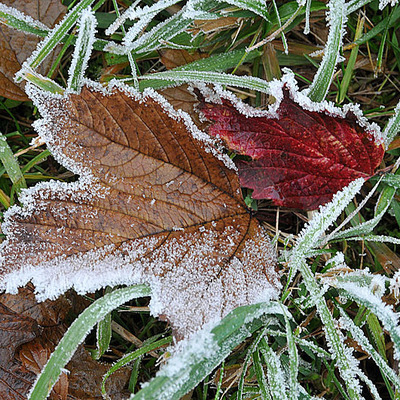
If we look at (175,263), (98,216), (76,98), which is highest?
(76,98)

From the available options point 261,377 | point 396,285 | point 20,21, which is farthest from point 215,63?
point 261,377

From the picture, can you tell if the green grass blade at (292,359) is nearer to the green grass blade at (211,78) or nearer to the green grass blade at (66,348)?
the green grass blade at (66,348)

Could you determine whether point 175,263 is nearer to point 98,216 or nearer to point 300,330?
point 98,216

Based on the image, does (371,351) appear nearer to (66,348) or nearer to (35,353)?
(66,348)

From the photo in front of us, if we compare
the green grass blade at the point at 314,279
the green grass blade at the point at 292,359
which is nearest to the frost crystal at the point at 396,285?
the green grass blade at the point at 314,279

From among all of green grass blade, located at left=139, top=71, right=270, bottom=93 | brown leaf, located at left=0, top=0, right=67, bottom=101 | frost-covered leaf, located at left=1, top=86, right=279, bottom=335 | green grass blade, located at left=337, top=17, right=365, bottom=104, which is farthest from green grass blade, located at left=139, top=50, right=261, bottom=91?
brown leaf, located at left=0, top=0, right=67, bottom=101

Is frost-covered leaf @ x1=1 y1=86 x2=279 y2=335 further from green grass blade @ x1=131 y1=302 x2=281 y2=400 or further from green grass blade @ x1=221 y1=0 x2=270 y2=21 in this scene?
green grass blade @ x1=221 y1=0 x2=270 y2=21

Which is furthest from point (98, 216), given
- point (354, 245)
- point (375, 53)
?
point (375, 53)
